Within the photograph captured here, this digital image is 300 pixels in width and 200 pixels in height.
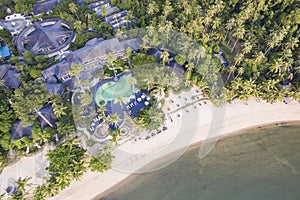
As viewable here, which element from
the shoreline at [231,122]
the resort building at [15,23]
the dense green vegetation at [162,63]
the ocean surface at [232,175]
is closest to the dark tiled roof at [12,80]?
the dense green vegetation at [162,63]

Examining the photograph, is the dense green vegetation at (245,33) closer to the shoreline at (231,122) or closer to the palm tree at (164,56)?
the shoreline at (231,122)

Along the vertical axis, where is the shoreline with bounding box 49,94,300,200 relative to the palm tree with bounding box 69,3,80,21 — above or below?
below

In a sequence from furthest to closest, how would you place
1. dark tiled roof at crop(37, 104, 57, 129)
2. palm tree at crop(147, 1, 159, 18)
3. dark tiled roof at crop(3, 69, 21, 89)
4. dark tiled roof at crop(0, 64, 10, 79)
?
palm tree at crop(147, 1, 159, 18)
dark tiled roof at crop(0, 64, 10, 79)
dark tiled roof at crop(3, 69, 21, 89)
dark tiled roof at crop(37, 104, 57, 129)

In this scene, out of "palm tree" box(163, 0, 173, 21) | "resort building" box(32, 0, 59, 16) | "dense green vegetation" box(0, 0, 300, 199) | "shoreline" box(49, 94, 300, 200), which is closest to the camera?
"shoreline" box(49, 94, 300, 200)

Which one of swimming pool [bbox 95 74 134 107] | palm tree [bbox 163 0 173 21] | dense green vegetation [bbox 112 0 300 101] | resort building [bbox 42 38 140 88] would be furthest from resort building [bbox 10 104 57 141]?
palm tree [bbox 163 0 173 21]

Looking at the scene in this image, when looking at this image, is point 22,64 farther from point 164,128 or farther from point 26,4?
point 164,128

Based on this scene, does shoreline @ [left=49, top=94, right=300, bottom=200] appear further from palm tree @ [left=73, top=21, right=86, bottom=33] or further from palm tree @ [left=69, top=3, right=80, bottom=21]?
palm tree @ [left=69, top=3, right=80, bottom=21]

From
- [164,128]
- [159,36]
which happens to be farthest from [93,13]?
[164,128]

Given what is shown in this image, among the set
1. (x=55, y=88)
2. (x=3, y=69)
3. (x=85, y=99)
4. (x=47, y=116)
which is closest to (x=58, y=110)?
(x=47, y=116)

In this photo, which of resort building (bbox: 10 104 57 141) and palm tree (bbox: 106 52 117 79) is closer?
resort building (bbox: 10 104 57 141)
